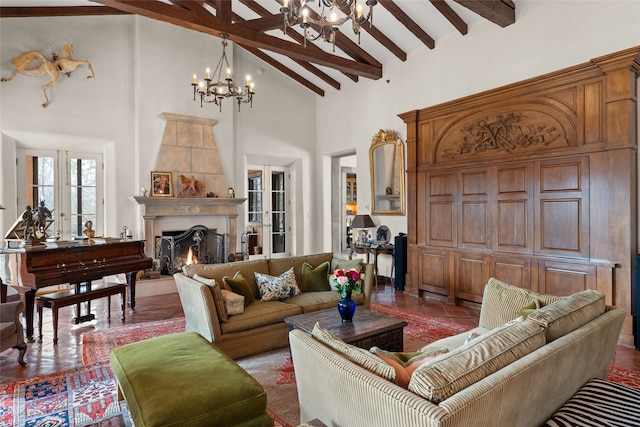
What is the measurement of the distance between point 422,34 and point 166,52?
4.44 m

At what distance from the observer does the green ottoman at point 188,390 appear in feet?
5.79

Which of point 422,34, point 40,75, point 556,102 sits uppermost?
point 422,34

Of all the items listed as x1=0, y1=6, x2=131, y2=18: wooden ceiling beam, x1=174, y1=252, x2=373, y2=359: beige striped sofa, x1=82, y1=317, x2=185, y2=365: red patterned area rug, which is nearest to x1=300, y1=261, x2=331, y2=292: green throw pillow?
x1=174, y1=252, x2=373, y2=359: beige striped sofa

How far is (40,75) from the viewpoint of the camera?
5660 mm

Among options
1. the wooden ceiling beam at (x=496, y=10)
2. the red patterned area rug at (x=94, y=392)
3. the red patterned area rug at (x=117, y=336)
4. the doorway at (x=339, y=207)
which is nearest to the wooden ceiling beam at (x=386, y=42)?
the wooden ceiling beam at (x=496, y=10)

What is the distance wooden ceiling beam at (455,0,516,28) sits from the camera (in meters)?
4.50

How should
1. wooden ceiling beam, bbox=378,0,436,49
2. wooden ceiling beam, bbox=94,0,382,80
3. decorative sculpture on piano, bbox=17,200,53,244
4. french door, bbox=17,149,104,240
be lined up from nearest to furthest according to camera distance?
decorative sculpture on piano, bbox=17,200,53,244 < wooden ceiling beam, bbox=94,0,382,80 < wooden ceiling beam, bbox=378,0,436,49 < french door, bbox=17,149,104,240

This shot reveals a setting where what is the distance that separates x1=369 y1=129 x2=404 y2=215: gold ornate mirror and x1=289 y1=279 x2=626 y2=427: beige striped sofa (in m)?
4.60

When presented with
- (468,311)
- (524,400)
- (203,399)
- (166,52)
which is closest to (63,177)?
(166,52)

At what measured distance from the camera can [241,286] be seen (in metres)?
3.65

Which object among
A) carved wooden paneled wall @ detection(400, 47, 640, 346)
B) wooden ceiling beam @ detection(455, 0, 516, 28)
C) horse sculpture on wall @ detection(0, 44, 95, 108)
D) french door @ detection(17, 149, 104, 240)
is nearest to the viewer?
carved wooden paneled wall @ detection(400, 47, 640, 346)

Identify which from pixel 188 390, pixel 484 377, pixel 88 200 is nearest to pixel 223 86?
pixel 88 200

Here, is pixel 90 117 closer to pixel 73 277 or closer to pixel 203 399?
pixel 73 277

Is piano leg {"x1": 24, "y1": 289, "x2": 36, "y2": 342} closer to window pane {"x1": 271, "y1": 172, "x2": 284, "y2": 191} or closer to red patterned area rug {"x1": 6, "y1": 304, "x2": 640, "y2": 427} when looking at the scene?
red patterned area rug {"x1": 6, "y1": 304, "x2": 640, "y2": 427}
